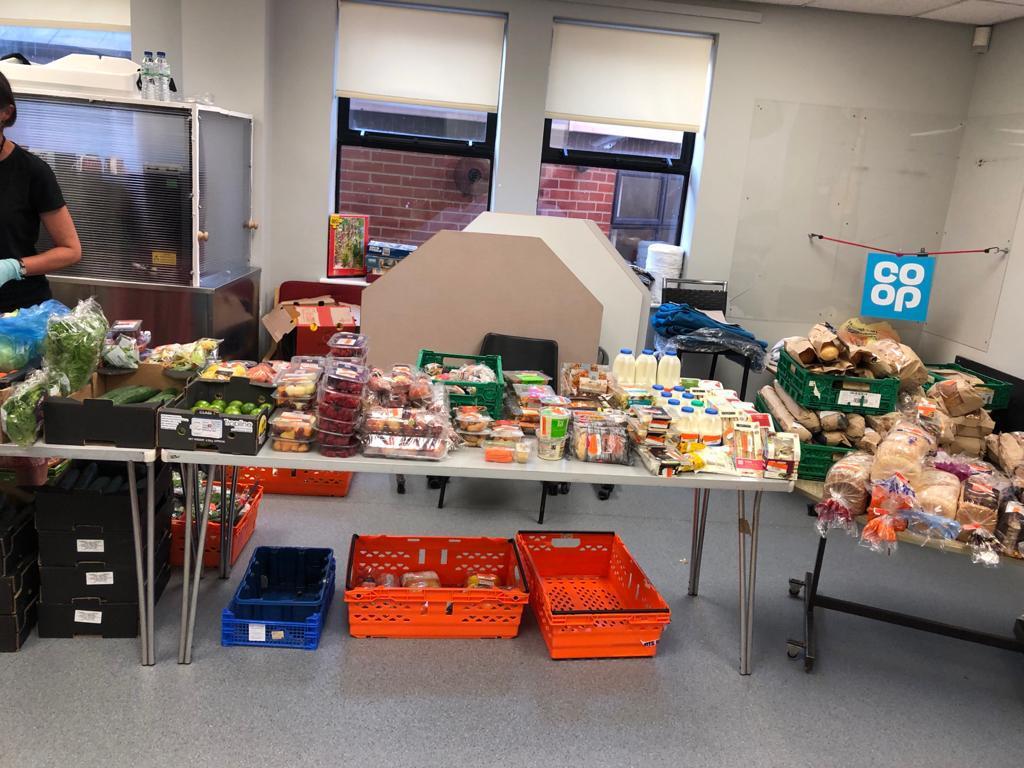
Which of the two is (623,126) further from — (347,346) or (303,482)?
(347,346)

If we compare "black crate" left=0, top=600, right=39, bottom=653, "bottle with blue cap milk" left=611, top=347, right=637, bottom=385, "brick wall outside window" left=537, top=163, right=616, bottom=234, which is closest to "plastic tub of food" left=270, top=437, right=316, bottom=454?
"black crate" left=0, top=600, right=39, bottom=653

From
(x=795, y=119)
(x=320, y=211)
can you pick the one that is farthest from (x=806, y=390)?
(x=320, y=211)

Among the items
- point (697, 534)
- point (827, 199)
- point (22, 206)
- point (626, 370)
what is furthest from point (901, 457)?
point (827, 199)

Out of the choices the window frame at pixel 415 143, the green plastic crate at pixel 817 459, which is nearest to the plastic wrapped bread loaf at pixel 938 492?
the green plastic crate at pixel 817 459

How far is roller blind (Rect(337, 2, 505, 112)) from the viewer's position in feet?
17.7

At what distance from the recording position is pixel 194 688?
2.40 m

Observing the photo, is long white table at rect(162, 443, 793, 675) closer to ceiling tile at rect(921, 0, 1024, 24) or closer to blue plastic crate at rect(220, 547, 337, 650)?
blue plastic crate at rect(220, 547, 337, 650)

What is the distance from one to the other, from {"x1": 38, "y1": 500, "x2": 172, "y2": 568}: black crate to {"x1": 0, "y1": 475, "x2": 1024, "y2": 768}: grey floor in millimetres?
281

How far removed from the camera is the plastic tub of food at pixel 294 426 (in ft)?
7.83

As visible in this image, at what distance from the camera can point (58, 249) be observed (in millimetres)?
2961

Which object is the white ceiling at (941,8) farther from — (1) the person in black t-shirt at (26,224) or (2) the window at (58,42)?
(1) the person in black t-shirt at (26,224)

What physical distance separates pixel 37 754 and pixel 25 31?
16.9 feet

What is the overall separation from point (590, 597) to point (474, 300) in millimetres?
1607

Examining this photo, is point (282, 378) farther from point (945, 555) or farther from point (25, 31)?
point (25, 31)
